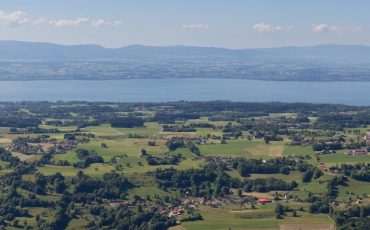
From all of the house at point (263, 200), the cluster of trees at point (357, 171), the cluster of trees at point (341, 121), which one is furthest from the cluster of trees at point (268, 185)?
the cluster of trees at point (341, 121)

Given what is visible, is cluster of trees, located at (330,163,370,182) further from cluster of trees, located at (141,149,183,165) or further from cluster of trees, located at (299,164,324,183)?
cluster of trees, located at (141,149,183,165)

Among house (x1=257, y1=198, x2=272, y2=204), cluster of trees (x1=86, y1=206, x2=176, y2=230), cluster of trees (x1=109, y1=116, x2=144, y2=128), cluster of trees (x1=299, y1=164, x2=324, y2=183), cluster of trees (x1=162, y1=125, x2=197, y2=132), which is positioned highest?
cluster of trees (x1=109, y1=116, x2=144, y2=128)

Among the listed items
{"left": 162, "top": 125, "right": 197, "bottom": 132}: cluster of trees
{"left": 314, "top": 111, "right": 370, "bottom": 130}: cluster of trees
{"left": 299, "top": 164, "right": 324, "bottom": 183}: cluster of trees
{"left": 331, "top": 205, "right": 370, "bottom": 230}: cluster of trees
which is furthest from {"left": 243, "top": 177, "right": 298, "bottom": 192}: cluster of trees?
{"left": 314, "top": 111, "right": 370, "bottom": 130}: cluster of trees

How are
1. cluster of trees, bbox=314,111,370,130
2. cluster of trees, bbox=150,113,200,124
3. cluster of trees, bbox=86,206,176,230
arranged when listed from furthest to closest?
cluster of trees, bbox=150,113,200,124
cluster of trees, bbox=314,111,370,130
cluster of trees, bbox=86,206,176,230

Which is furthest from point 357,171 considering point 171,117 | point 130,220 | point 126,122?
point 171,117

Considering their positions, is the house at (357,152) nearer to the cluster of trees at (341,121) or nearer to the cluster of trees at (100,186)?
the cluster of trees at (341,121)

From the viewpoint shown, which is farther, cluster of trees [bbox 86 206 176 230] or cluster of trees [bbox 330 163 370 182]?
cluster of trees [bbox 330 163 370 182]

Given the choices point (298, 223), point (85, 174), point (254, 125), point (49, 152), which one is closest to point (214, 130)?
point (254, 125)

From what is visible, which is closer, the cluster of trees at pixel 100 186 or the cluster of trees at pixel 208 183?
the cluster of trees at pixel 100 186

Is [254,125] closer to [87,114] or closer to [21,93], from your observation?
[87,114]

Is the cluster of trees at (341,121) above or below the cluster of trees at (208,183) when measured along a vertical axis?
above

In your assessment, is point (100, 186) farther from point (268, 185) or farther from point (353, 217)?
point (353, 217)

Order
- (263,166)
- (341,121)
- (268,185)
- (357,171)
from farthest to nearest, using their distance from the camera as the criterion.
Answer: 1. (341,121)
2. (263,166)
3. (357,171)
4. (268,185)
